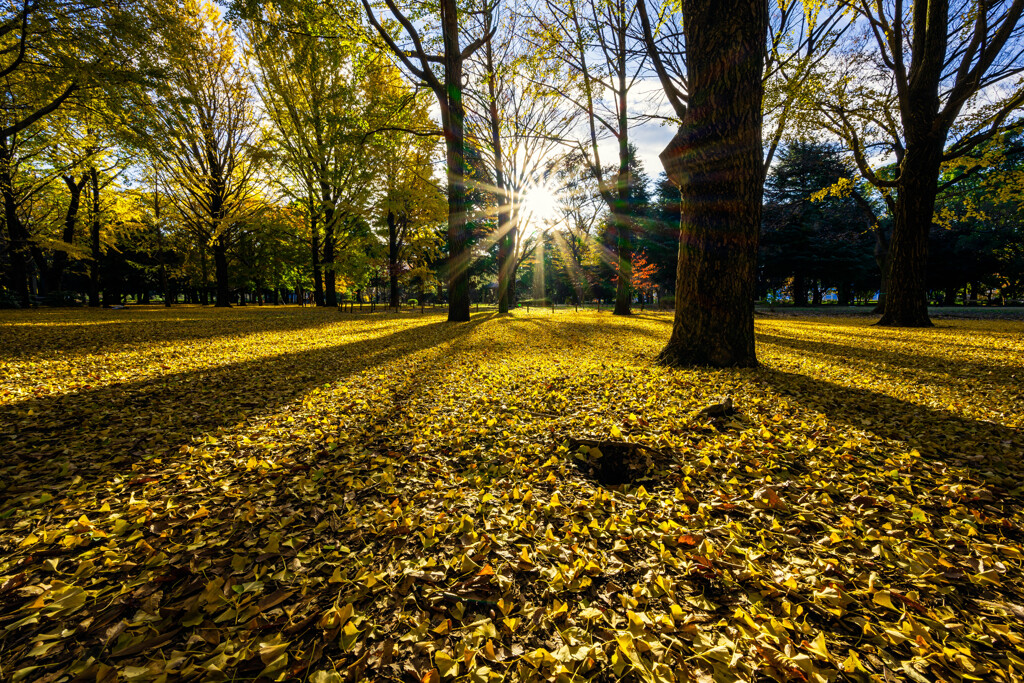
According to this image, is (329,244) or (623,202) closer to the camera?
(623,202)

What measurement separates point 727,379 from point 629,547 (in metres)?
3.47

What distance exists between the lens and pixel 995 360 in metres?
5.45

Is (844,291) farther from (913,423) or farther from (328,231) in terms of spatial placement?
(328,231)

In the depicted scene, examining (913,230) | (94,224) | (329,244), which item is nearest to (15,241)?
(94,224)

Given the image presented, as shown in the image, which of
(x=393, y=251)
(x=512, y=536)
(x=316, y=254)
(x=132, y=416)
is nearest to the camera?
(x=512, y=536)

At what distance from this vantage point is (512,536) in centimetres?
192

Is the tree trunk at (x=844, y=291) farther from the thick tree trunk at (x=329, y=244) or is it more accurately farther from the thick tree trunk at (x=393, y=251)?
the thick tree trunk at (x=329, y=244)

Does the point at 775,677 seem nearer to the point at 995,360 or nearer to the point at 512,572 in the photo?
the point at 512,572

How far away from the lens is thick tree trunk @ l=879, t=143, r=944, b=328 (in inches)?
384

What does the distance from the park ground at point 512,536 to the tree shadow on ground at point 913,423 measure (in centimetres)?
3

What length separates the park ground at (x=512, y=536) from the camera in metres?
1.26

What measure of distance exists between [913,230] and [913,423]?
10.9m

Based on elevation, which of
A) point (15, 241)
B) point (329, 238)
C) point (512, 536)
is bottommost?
point (512, 536)

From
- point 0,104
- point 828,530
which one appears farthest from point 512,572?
point 0,104
